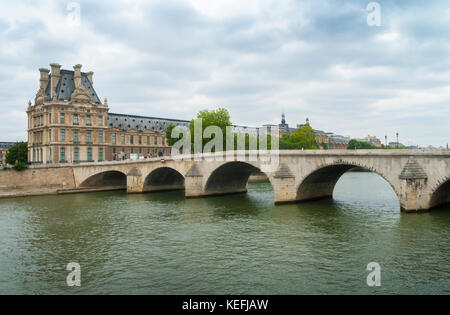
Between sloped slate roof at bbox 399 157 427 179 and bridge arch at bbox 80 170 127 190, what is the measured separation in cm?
4510

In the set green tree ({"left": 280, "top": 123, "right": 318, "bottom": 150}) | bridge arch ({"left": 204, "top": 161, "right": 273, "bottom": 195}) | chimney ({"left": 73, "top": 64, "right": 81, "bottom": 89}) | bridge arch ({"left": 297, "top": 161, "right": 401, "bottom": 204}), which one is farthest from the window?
bridge arch ({"left": 297, "top": 161, "right": 401, "bottom": 204})

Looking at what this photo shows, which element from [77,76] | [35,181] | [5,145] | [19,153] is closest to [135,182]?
[35,181]

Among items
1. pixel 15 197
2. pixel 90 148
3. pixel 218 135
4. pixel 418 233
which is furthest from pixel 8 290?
pixel 90 148

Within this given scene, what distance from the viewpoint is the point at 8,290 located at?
15109 mm

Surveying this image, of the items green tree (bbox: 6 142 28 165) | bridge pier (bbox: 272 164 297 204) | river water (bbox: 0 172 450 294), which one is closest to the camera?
river water (bbox: 0 172 450 294)

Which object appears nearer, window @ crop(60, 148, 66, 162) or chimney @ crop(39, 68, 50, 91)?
window @ crop(60, 148, 66, 162)

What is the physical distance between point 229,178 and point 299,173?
1407cm

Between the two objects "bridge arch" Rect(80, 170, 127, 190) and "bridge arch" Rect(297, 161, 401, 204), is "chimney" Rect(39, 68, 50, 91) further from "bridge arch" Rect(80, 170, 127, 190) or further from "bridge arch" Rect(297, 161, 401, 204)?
"bridge arch" Rect(297, 161, 401, 204)

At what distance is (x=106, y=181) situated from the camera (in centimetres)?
6262

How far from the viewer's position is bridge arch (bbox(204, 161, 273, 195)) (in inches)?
1730

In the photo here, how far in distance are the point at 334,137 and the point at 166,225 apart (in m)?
167
